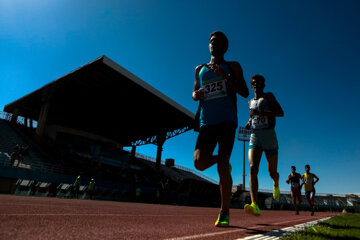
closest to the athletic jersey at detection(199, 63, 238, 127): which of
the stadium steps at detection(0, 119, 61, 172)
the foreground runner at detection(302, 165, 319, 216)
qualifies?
the foreground runner at detection(302, 165, 319, 216)

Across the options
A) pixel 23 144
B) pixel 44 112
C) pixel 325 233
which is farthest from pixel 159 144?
pixel 325 233

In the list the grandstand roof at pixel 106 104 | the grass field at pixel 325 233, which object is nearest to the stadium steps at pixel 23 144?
the grandstand roof at pixel 106 104

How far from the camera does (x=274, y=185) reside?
4.50m

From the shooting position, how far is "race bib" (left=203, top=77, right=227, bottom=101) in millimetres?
2770

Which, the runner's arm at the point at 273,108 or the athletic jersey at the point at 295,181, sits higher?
the runner's arm at the point at 273,108

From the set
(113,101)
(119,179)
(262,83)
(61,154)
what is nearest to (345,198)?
(119,179)

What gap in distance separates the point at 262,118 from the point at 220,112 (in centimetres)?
167

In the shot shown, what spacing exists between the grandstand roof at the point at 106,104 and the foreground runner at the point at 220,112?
16.6 m

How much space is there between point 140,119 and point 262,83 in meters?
26.2

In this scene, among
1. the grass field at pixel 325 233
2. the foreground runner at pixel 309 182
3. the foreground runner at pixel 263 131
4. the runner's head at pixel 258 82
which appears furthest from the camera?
Result: the foreground runner at pixel 309 182

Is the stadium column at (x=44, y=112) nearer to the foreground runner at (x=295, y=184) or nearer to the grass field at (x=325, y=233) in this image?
the foreground runner at (x=295, y=184)

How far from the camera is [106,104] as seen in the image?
A: 26094 millimetres

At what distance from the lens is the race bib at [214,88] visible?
9.09 ft

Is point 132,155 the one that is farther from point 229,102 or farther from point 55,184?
point 229,102
